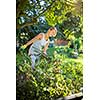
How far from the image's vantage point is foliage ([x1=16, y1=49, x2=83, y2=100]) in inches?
68.5

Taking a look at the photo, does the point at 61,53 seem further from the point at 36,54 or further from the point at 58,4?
the point at 58,4

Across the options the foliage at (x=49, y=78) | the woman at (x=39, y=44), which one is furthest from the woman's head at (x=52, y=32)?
the foliage at (x=49, y=78)

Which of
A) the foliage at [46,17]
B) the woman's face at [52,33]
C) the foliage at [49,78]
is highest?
the foliage at [46,17]

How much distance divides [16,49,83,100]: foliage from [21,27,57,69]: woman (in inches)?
2.0

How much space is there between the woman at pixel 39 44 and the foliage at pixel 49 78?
5 centimetres

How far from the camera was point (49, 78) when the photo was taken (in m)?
1.80

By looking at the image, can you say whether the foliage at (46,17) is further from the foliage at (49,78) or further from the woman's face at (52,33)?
the foliage at (49,78)

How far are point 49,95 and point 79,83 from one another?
244mm

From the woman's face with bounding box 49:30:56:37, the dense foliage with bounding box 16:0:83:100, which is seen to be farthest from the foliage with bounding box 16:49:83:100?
the woman's face with bounding box 49:30:56:37

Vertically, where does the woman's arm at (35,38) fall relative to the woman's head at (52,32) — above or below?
below

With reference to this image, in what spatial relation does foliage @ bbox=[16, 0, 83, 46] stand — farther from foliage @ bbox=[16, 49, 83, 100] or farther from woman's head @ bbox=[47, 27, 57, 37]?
foliage @ bbox=[16, 49, 83, 100]

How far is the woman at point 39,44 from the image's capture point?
1761 millimetres
